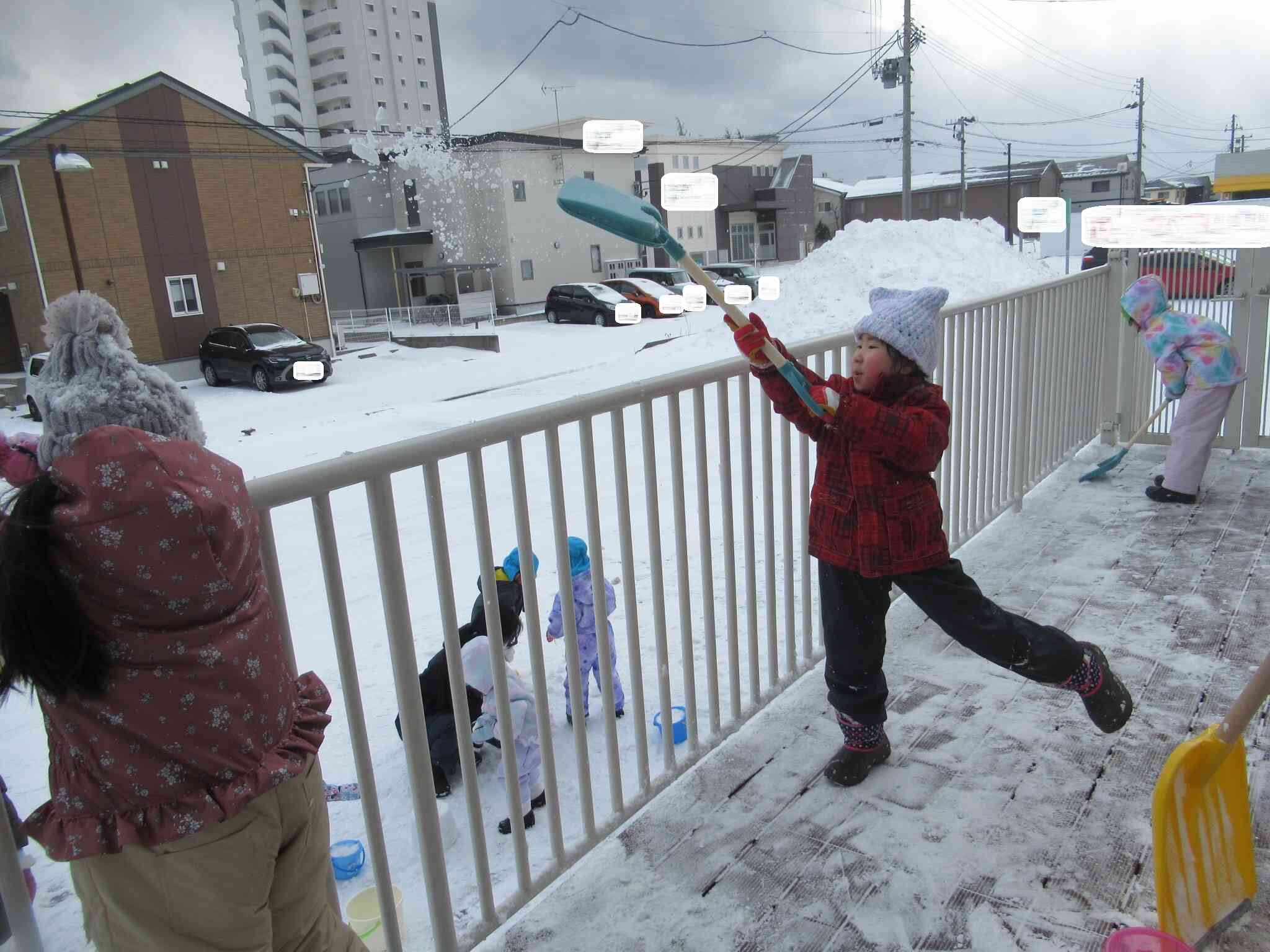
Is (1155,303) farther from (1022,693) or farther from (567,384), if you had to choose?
(567,384)

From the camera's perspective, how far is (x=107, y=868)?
3.74ft

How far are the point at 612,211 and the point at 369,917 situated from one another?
70.2 inches

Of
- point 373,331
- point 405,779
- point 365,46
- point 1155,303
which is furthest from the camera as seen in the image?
point 373,331

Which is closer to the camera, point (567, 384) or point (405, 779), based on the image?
point (405, 779)

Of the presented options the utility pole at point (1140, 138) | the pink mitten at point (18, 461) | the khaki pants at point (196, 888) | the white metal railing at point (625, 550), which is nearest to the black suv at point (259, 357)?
the white metal railing at point (625, 550)

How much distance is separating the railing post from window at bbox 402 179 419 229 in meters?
11.8

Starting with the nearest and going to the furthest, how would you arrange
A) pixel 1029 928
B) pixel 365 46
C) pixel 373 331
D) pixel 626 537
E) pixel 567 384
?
1. pixel 1029 928
2. pixel 626 537
3. pixel 567 384
4. pixel 365 46
5. pixel 373 331

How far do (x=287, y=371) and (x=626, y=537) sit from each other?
17.6m

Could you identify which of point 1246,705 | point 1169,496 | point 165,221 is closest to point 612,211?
point 1246,705

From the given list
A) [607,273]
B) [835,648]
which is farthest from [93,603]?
[607,273]

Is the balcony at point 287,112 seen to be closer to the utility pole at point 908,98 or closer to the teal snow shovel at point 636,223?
the utility pole at point 908,98

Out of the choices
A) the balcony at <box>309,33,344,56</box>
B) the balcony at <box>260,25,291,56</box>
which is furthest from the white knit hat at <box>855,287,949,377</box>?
the balcony at <box>260,25,291,56</box>

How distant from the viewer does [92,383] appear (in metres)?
1.13

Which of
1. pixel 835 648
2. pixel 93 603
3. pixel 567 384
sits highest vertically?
pixel 93 603
